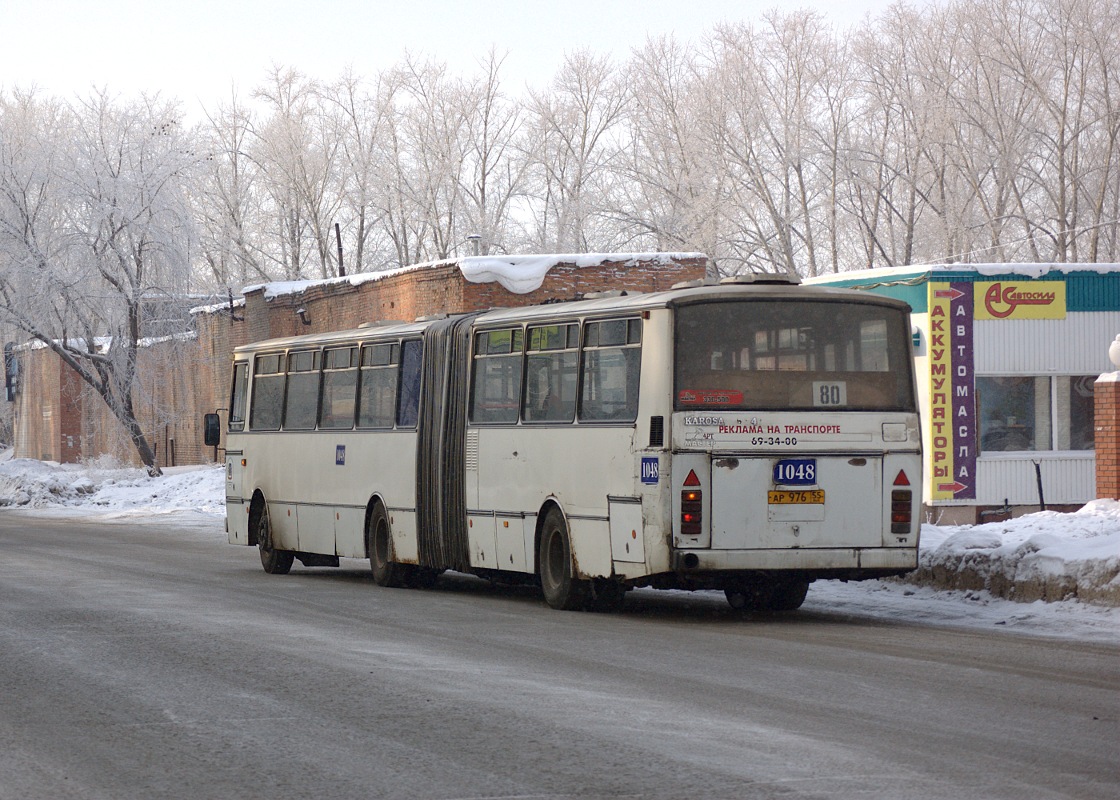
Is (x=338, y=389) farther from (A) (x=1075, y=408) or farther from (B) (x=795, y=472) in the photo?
(A) (x=1075, y=408)

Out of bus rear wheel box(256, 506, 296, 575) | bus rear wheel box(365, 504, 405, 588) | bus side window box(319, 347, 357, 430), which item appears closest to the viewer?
bus rear wheel box(365, 504, 405, 588)

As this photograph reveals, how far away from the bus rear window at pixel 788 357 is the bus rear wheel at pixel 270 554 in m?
9.14

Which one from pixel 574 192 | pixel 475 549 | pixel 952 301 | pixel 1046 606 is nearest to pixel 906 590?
pixel 1046 606

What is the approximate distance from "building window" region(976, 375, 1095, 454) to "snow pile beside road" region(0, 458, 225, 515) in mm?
17684

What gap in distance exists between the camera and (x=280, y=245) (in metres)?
68.9

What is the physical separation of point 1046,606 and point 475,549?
5822mm

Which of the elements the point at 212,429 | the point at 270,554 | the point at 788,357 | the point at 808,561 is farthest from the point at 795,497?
the point at 212,429

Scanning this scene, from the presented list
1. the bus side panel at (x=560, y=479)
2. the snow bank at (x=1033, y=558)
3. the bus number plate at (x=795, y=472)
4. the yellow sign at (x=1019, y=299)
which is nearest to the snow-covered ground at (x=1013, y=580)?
the snow bank at (x=1033, y=558)

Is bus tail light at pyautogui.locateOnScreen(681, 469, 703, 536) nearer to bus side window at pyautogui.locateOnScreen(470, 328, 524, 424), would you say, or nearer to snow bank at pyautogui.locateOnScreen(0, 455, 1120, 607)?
bus side window at pyautogui.locateOnScreen(470, 328, 524, 424)

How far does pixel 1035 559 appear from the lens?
15.4 metres

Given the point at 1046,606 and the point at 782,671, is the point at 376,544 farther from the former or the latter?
the point at 782,671

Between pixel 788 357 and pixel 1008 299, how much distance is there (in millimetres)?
17315

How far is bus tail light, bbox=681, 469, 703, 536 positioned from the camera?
47.0ft

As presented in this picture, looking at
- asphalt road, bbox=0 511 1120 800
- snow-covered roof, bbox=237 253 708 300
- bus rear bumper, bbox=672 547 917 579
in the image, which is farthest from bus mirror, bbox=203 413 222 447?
snow-covered roof, bbox=237 253 708 300
